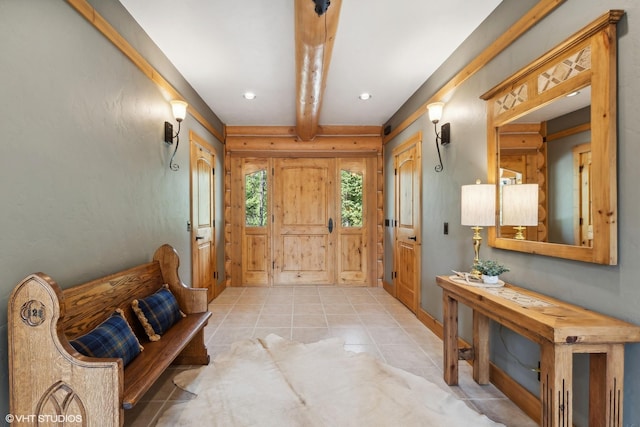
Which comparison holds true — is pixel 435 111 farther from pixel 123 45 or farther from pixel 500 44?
pixel 123 45

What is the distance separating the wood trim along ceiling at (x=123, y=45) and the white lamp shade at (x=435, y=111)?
2549 mm

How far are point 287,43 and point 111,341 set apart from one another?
2.47 m

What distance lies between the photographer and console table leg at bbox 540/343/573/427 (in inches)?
46.9

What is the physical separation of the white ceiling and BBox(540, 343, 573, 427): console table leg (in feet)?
7.22

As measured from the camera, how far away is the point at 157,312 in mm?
2064

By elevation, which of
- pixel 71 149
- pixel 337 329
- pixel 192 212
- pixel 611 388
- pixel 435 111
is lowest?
pixel 337 329

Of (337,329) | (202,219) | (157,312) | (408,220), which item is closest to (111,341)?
(157,312)

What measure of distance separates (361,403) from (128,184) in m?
2.22

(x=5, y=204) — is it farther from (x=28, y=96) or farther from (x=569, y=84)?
A: (x=569, y=84)

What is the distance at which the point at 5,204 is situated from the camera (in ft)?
4.09

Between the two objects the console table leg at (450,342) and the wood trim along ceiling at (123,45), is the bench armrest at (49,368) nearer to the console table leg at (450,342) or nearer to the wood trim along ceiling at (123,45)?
the wood trim along ceiling at (123,45)

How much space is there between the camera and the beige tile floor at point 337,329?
1.90 metres

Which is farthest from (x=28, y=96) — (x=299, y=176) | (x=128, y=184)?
(x=299, y=176)

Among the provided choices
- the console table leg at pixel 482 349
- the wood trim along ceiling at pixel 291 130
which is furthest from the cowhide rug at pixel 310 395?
the wood trim along ceiling at pixel 291 130
